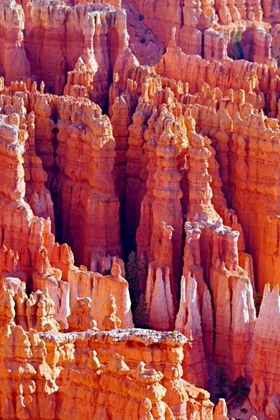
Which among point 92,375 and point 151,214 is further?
point 151,214

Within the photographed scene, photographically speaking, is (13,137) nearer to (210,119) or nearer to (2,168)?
(2,168)

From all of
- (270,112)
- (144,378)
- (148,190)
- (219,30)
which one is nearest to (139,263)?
(148,190)

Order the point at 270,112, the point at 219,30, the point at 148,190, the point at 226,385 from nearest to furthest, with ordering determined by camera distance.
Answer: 1. the point at 226,385
2. the point at 148,190
3. the point at 270,112
4. the point at 219,30

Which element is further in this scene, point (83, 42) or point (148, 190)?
point (83, 42)

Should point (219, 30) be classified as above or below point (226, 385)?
above

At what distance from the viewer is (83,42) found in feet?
192

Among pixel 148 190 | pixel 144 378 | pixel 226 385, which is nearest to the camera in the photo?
pixel 144 378

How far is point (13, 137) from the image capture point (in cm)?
4916

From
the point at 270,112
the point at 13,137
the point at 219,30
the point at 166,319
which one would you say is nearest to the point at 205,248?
the point at 166,319

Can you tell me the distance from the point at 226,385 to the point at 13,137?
265 inches

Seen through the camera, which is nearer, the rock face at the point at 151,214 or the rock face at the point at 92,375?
the rock face at the point at 92,375

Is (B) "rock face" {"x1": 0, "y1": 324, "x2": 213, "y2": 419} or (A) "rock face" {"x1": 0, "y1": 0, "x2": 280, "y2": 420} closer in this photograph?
(B) "rock face" {"x1": 0, "y1": 324, "x2": 213, "y2": 419}

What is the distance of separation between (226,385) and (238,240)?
3.75 metres

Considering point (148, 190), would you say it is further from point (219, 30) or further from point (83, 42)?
point (219, 30)
